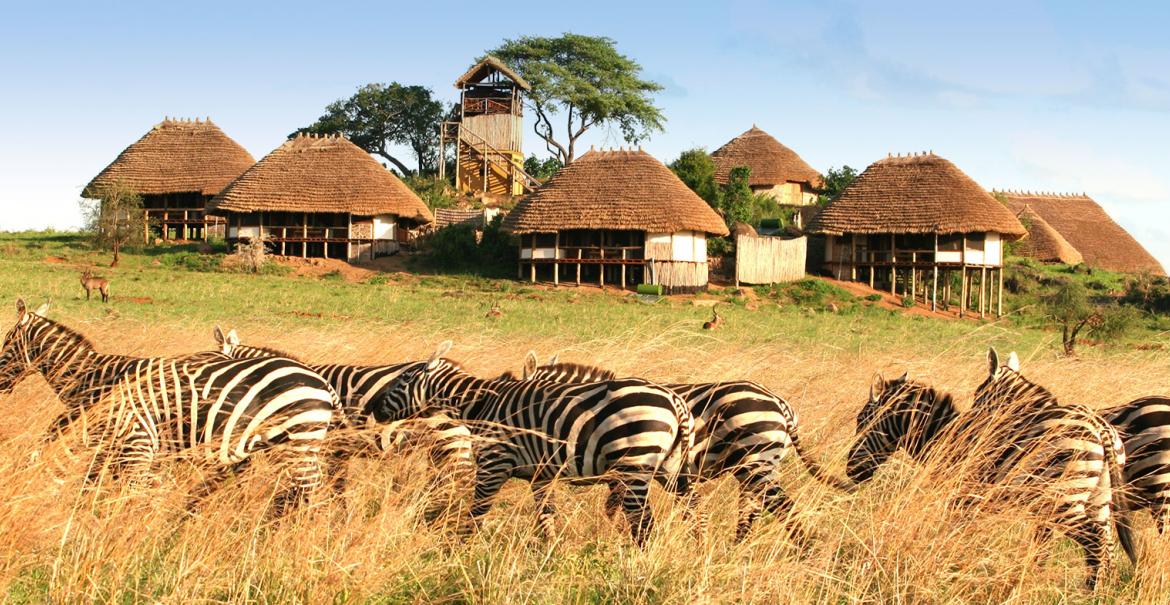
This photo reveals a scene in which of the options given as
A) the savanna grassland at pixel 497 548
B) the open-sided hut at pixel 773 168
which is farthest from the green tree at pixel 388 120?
the savanna grassland at pixel 497 548

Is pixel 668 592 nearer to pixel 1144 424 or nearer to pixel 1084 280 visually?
pixel 1144 424

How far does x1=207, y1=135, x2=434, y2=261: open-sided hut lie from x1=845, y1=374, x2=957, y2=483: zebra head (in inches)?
1225

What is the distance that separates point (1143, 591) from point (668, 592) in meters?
2.45

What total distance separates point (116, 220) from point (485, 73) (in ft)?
67.2

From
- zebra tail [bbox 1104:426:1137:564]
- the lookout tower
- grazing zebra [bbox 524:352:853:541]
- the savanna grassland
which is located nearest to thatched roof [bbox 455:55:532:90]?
the lookout tower

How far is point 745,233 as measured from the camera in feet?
120

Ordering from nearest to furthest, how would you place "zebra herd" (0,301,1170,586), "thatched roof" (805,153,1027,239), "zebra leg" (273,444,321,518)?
"zebra herd" (0,301,1170,586) < "zebra leg" (273,444,321,518) < "thatched roof" (805,153,1027,239)

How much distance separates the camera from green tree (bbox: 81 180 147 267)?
34.9m

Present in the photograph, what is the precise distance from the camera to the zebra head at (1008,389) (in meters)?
5.95

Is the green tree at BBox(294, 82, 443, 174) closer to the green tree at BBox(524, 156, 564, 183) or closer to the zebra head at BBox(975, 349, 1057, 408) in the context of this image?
the green tree at BBox(524, 156, 564, 183)

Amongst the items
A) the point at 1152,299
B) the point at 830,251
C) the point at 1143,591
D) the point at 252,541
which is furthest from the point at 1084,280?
the point at 252,541

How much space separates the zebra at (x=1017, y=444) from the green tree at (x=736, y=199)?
108ft

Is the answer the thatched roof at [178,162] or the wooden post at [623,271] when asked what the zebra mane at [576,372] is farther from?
the thatched roof at [178,162]

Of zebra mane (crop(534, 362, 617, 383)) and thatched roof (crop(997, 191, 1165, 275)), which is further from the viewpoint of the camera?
thatched roof (crop(997, 191, 1165, 275))
